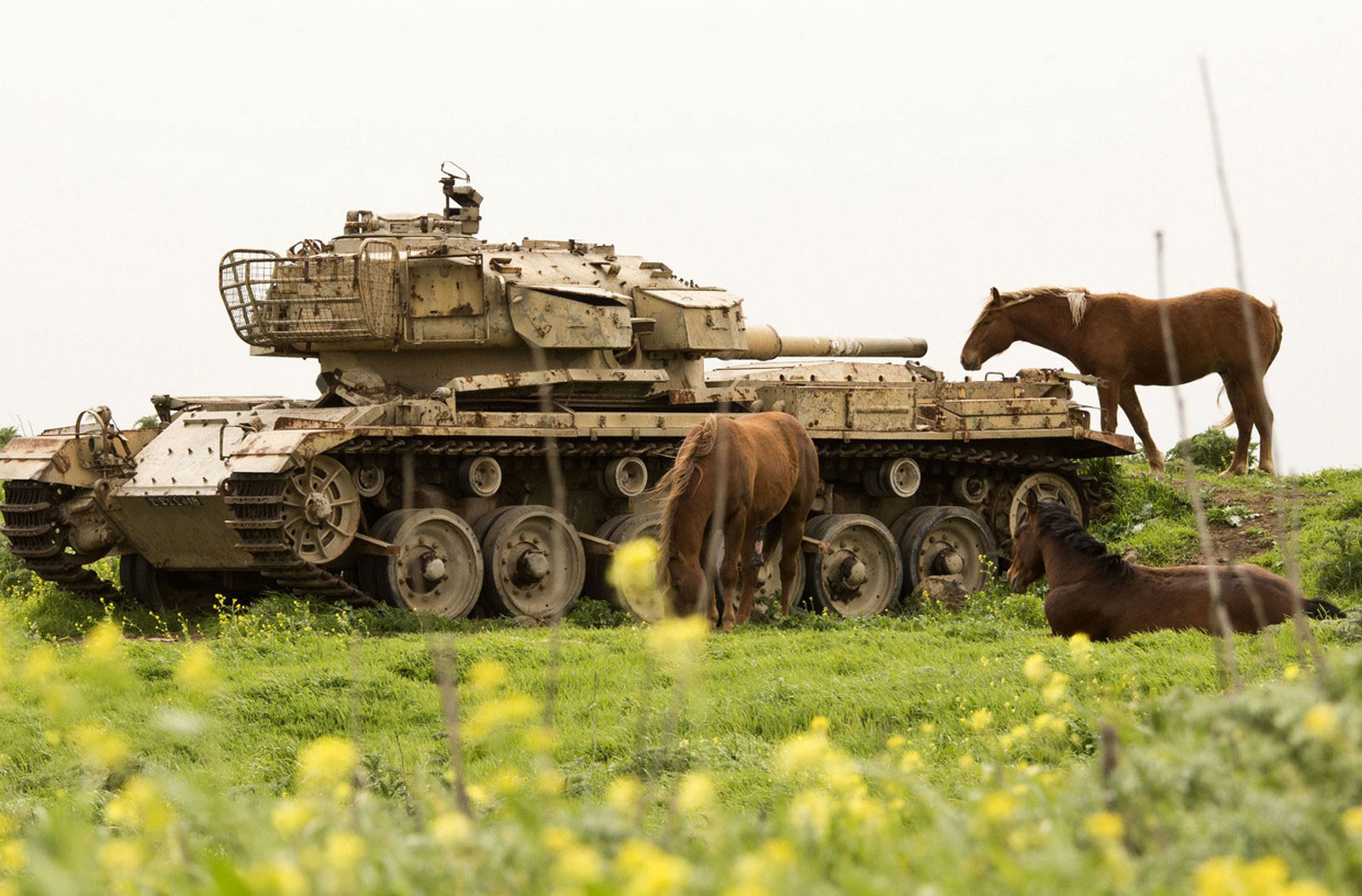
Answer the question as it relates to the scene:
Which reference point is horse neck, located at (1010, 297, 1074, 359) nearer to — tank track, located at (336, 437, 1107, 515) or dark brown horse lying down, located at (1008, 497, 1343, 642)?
tank track, located at (336, 437, 1107, 515)

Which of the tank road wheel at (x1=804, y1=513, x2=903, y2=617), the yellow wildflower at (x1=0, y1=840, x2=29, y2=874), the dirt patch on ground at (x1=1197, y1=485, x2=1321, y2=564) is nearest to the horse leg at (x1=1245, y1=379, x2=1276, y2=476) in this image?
the dirt patch on ground at (x1=1197, y1=485, x2=1321, y2=564)

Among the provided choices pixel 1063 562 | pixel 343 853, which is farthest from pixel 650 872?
pixel 1063 562

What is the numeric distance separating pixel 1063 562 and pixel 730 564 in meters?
3.90

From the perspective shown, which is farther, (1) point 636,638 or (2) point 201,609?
(2) point 201,609

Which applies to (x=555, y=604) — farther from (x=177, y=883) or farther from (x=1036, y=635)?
(x=177, y=883)

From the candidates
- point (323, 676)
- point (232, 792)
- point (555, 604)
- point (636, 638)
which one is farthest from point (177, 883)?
point (555, 604)

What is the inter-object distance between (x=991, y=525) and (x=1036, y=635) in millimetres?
7906

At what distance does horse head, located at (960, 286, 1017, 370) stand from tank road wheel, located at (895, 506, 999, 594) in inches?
88.8

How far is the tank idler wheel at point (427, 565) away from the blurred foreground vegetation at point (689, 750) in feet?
1.66

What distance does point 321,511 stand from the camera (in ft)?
51.6

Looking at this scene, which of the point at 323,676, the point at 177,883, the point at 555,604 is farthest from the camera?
the point at 555,604

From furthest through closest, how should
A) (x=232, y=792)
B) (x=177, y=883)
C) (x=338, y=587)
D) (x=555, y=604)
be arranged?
(x=555, y=604) < (x=338, y=587) < (x=232, y=792) < (x=177, y=883)

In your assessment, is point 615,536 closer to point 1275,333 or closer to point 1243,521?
Result: point 1243,521

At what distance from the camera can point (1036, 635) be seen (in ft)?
44.9
